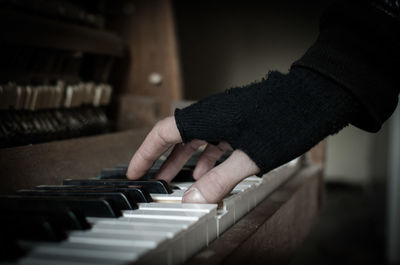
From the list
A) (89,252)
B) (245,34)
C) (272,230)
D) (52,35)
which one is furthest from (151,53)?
(245,34)

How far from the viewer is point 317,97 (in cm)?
84

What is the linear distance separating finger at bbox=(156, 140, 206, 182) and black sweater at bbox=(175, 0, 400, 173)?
0.14 m

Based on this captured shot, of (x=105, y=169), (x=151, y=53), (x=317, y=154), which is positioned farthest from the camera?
(x=151, y=53)

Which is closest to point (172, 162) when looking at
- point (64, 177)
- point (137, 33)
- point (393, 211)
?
point (64, 177)

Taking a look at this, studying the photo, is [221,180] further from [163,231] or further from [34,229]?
[34,229]

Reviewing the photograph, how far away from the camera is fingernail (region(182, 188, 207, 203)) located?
0.81 m

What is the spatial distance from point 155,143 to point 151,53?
1.17 metres

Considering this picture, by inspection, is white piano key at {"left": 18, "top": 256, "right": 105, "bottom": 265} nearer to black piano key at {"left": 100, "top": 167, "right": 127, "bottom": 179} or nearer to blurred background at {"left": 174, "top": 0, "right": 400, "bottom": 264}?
Answer: black piano key at {"left": 100, "top": 167, "right": 127, "bottom": 179}

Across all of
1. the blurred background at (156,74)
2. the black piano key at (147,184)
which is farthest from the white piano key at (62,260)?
the blurred background at (156,74)

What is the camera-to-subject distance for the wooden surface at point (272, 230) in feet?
2.38

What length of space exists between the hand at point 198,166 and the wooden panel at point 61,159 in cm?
22

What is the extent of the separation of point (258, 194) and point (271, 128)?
316 mm

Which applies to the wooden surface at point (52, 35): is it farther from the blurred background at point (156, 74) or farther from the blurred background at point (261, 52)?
the blurred background at point (261, 52)

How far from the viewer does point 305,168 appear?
5.82 feet
